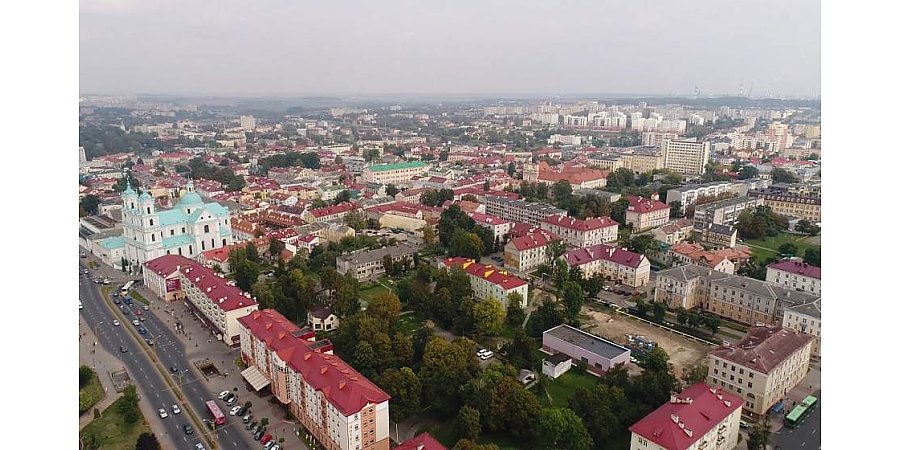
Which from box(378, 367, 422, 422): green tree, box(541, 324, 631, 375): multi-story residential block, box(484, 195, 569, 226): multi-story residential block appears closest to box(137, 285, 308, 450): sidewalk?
box(378, 367, 422, 422): green tree

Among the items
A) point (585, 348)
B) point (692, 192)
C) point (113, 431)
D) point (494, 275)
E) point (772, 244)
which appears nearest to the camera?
point (113, 431)

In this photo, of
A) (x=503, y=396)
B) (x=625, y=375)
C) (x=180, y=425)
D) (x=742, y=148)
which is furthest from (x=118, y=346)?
(x=742, y=148)

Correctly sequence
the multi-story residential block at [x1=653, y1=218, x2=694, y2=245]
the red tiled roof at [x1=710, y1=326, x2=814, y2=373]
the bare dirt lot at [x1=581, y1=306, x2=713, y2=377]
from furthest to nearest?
the multi-story residential block at [x1=653, y1=218, x2=694, y2=245]
the bare dirt lot at [x1=581, y1=306, x2=713, y2=377]
the red tiled roof at [x1=710, y1=326, x2=814, y2=373]

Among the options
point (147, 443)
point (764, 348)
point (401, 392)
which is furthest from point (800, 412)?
point (147, 443)

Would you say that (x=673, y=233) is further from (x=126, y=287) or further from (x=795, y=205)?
(x=126, y=287)

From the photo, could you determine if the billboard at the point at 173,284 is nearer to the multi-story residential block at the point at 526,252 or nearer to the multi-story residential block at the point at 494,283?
the multi-story residential block at the point at 494,283

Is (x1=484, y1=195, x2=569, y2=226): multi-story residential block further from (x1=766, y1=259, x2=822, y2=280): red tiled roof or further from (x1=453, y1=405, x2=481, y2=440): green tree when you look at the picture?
(x1=453, y1=405, x2=481, y2=440): green tree

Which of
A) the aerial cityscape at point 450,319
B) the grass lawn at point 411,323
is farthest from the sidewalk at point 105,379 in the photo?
the grass lawn at point 411,323
